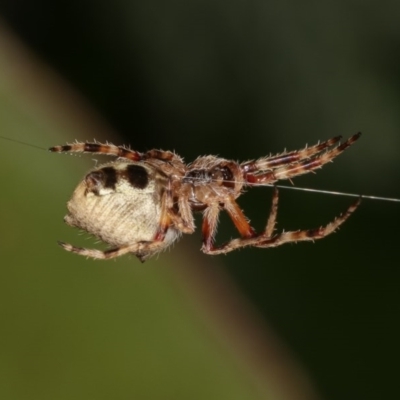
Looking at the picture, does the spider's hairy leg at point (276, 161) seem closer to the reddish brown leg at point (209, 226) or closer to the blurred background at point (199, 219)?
the reddish brown leg at point (209, 226)

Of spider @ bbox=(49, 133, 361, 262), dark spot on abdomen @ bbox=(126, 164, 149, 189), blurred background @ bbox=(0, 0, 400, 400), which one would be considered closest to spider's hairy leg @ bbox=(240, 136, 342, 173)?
spider @ bbox=(49, 133, 361, 262)

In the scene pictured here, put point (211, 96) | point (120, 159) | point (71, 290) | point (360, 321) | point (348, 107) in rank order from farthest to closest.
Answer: point (211, 96), point (348, 107), point (360, 321), point (71, 290), point (120, 159)

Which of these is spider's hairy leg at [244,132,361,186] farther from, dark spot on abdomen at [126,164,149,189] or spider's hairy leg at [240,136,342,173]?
dark spot on abdomen at [126,164,149,189]

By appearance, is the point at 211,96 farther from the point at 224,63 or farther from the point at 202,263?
the point at 202,263

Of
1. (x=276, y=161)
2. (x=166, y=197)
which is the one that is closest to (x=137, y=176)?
(x=166, y=197)

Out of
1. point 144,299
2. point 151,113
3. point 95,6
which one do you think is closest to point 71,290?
point 144,299

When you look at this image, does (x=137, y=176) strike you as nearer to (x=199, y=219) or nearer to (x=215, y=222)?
(x=215, y=222)
